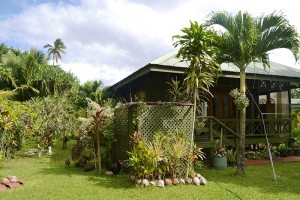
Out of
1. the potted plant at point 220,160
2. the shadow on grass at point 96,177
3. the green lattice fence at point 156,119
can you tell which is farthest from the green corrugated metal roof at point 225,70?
the shadow on grass at point 96,177

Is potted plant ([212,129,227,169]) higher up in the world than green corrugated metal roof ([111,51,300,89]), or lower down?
lower down

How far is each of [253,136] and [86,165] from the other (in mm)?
6982

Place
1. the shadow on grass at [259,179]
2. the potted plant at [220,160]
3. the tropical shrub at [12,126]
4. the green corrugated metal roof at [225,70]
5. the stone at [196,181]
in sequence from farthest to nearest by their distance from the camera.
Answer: the green corrugated metal roof at [225,70]
the potted plant at [220,160]
the tropical shrub at [12,126]
the stone at [196,181]
the shadow on grass at [259,179]

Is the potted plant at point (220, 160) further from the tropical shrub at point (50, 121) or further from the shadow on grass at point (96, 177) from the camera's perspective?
the tropical shrub at point (50, 121)

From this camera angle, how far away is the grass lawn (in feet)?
20.9

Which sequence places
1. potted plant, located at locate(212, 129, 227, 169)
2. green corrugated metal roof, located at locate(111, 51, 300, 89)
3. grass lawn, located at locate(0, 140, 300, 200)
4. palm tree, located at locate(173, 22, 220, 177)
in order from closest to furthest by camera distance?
grass lawn, located at locate(0, 140, 300, 200) → palm tree, located at locate(173, 22, 220, 177) → potted plant, located at locate(212, 129, 227, 169) → green corrugated metal roof, located at locate(111, 51, 300, 89)

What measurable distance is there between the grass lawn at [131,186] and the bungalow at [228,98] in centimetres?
189

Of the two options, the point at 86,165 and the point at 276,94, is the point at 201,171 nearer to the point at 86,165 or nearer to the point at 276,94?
the point at 86,165

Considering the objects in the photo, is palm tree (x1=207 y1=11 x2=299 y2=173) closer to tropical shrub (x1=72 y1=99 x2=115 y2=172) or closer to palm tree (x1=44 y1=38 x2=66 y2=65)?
tropical shrub (x1=72 y1=99 x2=115 y2=172)

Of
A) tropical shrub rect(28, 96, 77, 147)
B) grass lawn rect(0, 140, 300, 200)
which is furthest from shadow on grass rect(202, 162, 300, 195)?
tropical shrub rect(28, 96, 77, 147)

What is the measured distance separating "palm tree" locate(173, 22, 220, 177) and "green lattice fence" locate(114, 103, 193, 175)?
1.44 ft

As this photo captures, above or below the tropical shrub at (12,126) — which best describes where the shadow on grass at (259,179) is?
below

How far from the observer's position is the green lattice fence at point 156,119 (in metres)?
8.00

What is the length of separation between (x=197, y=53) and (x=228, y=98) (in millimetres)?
7052
